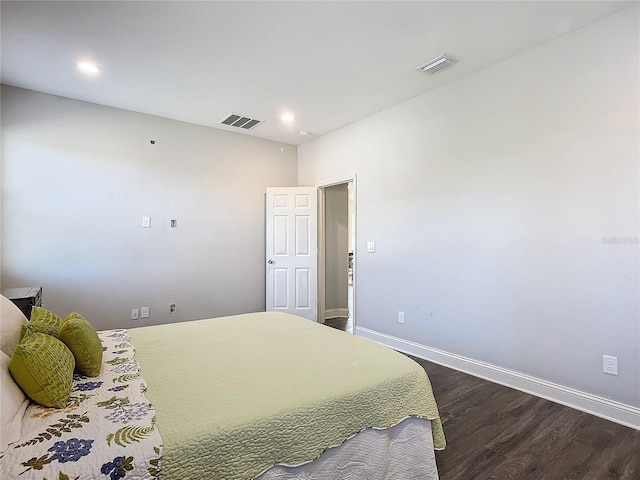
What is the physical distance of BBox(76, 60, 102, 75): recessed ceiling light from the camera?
285cm

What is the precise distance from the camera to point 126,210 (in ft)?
12.7

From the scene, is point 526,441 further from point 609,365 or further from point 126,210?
point 126,210

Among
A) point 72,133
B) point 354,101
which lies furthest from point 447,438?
point 72,133

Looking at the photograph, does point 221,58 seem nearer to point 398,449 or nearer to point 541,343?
point 398,449

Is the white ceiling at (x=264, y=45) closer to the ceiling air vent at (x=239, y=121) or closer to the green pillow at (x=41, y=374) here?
the ceiling air vent at (x=239, y=121)

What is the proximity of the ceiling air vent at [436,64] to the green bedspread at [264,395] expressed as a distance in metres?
2.35

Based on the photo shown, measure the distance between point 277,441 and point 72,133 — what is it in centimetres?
394

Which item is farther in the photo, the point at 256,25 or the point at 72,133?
the point at 72,133

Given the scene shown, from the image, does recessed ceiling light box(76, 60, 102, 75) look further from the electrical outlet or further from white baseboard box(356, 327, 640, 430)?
the electrical outlet

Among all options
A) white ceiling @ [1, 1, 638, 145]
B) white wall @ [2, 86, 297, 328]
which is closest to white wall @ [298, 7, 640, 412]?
white ceiling @ [1, 1, 638, 145]

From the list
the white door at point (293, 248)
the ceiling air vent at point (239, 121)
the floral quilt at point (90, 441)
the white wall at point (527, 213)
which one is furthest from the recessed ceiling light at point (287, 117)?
the floral quilt at point (90, 441)

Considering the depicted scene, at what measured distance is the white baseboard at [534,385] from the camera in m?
2.19

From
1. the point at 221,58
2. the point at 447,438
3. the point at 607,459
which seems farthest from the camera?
the point at 221,58

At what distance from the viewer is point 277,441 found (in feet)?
3.75
